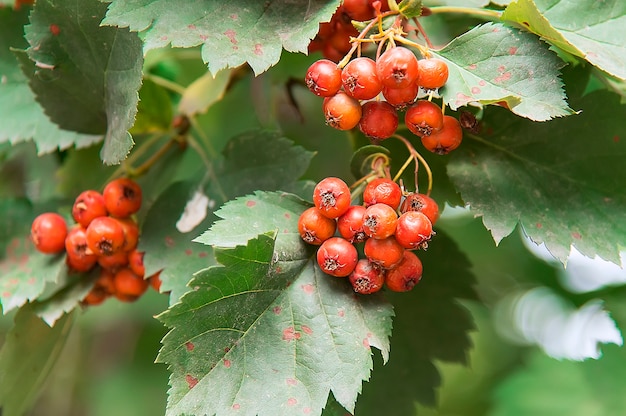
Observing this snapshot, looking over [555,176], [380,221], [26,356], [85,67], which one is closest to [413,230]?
[380,221]

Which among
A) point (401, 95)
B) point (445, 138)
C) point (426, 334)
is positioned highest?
point (401, 95)

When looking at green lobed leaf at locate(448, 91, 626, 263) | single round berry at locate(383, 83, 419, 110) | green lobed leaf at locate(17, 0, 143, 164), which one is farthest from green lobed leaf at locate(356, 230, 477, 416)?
green lobed leaf at locate(17, 0, 143, 164)

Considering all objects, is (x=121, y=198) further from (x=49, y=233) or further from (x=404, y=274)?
(x=404, y=274)

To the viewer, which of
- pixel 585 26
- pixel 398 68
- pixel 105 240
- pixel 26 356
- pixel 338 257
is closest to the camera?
pixel 398 68

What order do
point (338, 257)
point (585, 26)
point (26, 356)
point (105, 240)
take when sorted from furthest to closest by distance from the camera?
point (26, 356) → point (105, 240) → point (585, 26) → point (338, 257)

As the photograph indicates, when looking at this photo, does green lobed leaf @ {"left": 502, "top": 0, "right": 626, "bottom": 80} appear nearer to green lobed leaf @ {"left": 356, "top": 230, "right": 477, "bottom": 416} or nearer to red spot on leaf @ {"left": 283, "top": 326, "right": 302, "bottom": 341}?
green lobed leaf @ {"left": 356, "top": 230, "right": 477, "bottom": 416}

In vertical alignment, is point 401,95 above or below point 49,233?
above

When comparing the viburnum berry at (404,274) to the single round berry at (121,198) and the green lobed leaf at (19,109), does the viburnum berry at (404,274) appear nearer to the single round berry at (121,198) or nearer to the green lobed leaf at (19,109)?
the single round berry at (121,198)
